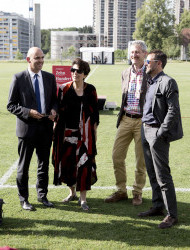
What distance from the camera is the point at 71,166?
5.11 metres

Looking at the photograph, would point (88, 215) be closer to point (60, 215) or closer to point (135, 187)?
point (60, 215)

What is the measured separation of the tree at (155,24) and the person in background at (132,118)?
108 m

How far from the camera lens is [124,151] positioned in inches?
212

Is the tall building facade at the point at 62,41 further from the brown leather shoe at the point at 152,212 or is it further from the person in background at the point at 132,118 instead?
the brown leather shoe at the point at 152,212

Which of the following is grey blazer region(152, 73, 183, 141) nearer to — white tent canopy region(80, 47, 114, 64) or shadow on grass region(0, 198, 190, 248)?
shadow on grass region(0, 198, 190, 248)

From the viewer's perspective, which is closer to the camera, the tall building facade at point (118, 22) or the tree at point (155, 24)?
the tree at point (155, 24)

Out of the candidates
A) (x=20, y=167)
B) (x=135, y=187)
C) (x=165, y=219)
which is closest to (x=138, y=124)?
(x=135, y=187)

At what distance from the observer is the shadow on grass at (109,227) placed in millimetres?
4152

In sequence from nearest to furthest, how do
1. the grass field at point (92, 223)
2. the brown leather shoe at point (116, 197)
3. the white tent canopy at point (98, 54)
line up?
1. the grass field at point (92, 223)
2. the brown leather shoe at point (116, 197)
3. the white tent canopy at point (98, 54)

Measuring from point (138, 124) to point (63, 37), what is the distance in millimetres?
177264

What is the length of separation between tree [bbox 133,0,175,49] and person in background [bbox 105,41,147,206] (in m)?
108

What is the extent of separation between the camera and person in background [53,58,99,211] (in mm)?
4965

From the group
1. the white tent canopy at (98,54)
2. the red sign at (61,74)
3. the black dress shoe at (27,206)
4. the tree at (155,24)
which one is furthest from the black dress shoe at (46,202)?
the tree at (155,24)

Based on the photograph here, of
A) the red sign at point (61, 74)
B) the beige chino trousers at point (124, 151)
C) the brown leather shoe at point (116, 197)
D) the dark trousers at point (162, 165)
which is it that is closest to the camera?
the dark trousers at point (162, 165)
